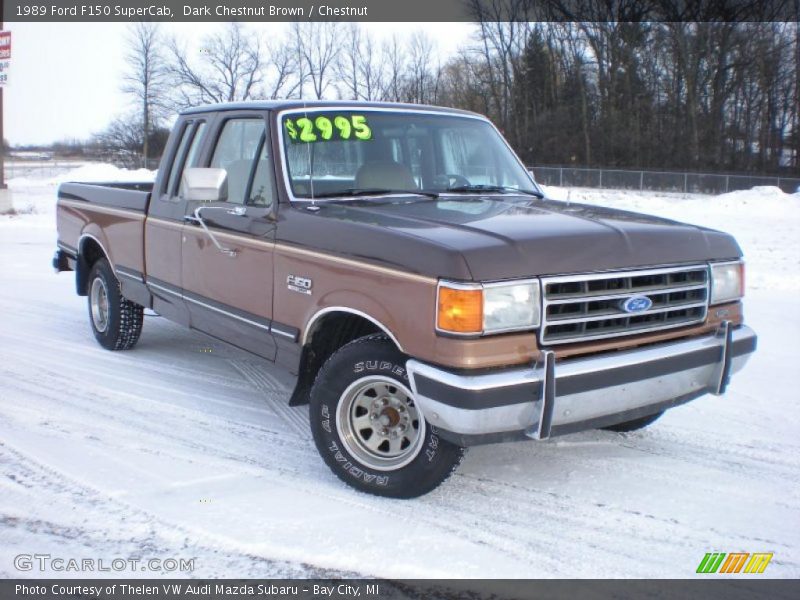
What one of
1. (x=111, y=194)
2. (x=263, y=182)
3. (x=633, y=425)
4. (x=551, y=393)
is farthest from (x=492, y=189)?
(x=111, y=194)

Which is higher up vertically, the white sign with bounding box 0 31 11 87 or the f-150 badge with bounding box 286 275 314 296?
the white sign with bounding box 0 31 11 87

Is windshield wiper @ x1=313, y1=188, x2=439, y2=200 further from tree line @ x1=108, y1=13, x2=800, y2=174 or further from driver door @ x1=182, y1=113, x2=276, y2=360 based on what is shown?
tree line @ x1=108, y1=13, x2=800, y2=174

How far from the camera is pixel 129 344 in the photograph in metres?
6.69

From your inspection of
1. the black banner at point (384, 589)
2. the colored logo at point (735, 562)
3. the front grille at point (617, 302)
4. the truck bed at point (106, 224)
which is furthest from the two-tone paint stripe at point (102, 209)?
the colored logo at point (735, 562)

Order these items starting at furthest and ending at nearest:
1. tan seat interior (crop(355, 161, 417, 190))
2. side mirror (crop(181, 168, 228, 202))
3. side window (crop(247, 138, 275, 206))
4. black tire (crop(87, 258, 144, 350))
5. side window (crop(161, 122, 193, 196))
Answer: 1. black tire (crop(87, 258, 144, 350))
2. side window (crop(161, 122, 193, 196))
3. tan seat interior (crop(355, 161, 417, 190))
4. side window (crop(247, 138, 275, 206))
5. side mirror (crop(181, 168, 228, 202))

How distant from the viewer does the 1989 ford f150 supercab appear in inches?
131

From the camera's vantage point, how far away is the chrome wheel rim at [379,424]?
147 inches

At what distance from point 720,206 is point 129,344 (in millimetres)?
18272

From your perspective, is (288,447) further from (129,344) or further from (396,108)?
(129,344)

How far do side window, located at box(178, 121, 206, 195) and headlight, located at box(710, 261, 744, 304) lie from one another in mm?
3418

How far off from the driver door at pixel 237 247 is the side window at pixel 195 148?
0.21 m

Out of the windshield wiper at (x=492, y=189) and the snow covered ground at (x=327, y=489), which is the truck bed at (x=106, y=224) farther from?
the windshield wiper at (x=492, y=189)

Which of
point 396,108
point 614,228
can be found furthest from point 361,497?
point 396,108

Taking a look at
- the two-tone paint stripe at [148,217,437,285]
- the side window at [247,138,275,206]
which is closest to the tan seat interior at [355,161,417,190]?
the side window at [247,138,275,206]
